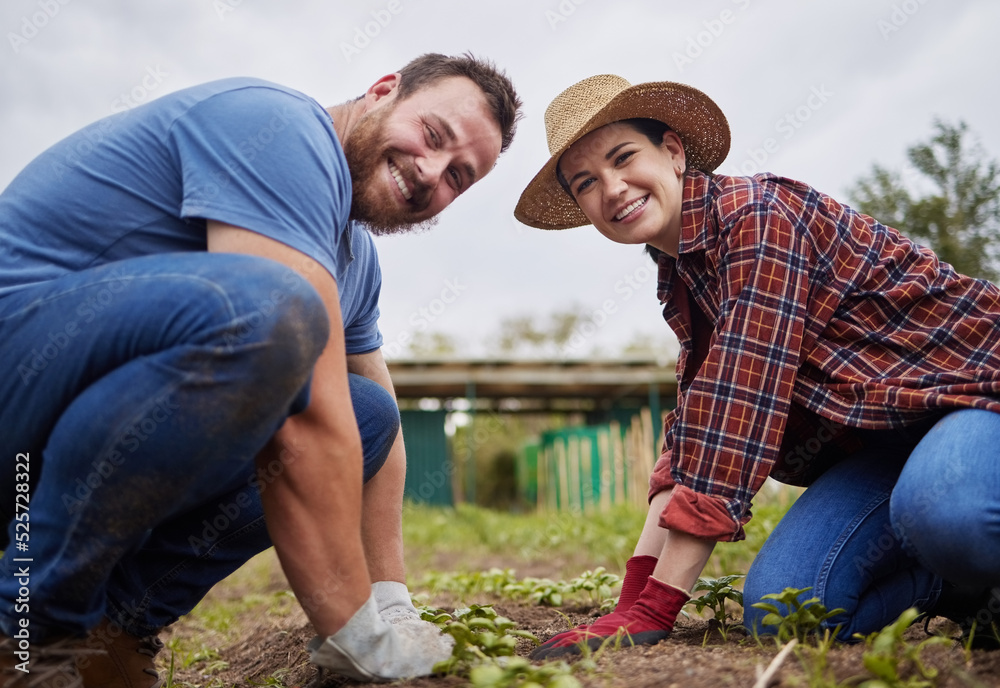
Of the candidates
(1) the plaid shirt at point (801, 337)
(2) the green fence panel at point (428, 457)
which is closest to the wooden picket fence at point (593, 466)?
(2) the green fence panel at point (428, 457)

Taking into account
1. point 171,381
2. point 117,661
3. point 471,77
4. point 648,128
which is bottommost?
point 117,661

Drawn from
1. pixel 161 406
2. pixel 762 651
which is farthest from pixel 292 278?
pixel 762 651

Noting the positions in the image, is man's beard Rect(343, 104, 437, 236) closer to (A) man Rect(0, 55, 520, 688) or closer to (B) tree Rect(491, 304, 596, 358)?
(A) man Rect(0, 55, 520, 688)

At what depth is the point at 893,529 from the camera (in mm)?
1896

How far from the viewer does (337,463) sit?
152 centimetres

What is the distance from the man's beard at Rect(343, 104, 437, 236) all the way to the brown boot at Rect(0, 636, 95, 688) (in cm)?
117

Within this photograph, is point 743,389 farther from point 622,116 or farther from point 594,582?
point 594,582

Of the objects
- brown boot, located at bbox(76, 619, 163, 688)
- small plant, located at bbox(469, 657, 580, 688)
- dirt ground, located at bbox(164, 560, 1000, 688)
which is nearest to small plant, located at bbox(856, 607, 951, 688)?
dirt ground, located at bbox(164, 560, 1000, 688)

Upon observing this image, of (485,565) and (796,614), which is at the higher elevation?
(796,614)

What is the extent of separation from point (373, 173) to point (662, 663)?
1.33 metres

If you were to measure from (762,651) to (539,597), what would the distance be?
4.02 ft

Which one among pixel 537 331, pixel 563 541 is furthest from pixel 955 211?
pixel 537 331

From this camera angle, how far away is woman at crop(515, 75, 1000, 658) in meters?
1.81

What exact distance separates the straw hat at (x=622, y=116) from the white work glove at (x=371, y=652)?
138 cm
